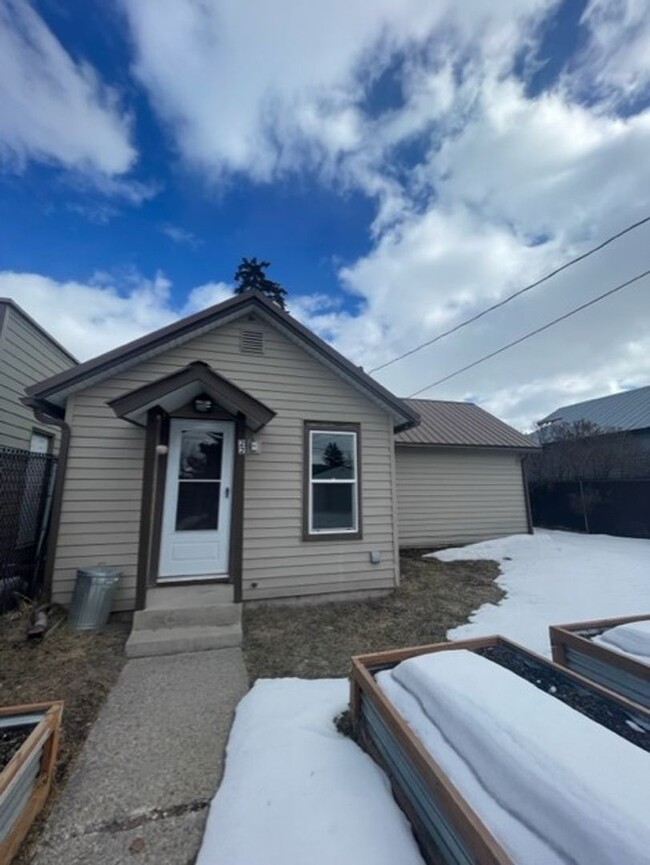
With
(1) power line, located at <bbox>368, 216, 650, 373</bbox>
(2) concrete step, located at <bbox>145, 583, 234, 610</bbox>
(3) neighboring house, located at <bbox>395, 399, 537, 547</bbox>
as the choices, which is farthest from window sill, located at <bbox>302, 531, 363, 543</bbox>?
(1) power line, located at <bbox>368, 216, 650, 373</bbox>

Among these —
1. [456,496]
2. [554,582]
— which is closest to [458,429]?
[456,496]

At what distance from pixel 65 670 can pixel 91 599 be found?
1.03 meters

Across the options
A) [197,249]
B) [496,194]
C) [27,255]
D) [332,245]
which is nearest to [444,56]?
[496,194]

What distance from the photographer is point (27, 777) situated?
188cm

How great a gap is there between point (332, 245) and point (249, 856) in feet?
38.3

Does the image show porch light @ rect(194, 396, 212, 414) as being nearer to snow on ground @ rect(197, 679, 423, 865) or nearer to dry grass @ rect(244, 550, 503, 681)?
dry grass @ rect(244, 550, 503, 681)

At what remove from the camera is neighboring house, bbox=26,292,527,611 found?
4.92m

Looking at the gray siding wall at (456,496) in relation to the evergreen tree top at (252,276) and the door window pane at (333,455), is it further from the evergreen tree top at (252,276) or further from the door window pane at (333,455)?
the evergreen tree top at (252,276)

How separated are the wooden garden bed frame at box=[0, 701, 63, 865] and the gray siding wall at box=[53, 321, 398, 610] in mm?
2902

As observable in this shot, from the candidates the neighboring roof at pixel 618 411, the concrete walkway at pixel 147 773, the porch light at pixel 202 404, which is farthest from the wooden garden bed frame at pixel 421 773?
the neighboring roof at pixel 618 411

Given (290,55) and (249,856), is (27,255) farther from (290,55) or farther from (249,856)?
(249,856)

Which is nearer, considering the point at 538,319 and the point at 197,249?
the point at 538,319

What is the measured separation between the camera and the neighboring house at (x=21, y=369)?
6.51 metres

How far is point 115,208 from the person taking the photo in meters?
8.84
